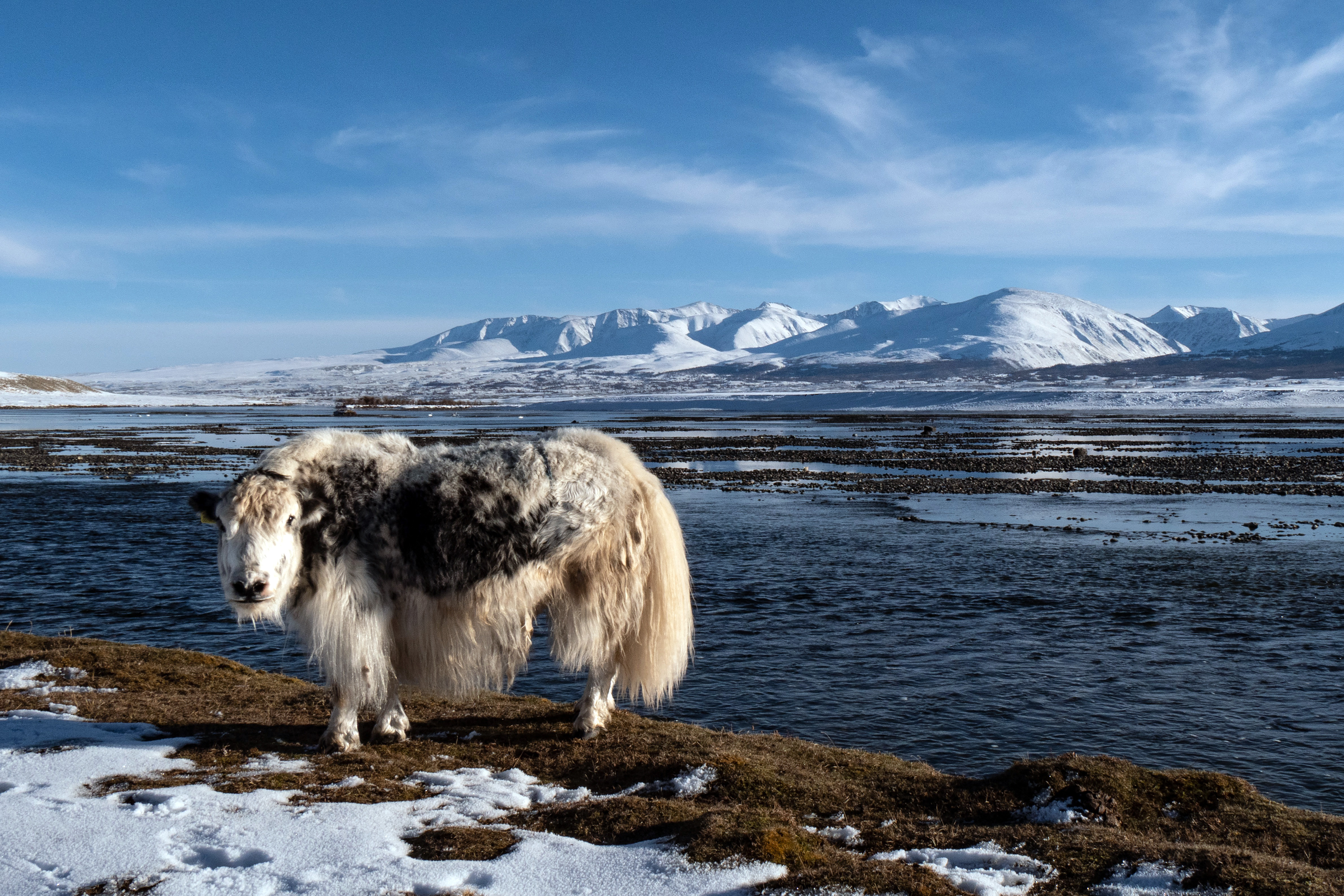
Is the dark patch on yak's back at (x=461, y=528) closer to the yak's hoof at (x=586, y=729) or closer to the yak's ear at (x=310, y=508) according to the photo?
the yak's ear at (x=310, y=508)

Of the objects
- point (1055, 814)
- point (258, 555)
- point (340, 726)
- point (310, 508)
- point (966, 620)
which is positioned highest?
point (310, 508)

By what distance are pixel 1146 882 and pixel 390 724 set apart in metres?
4.63

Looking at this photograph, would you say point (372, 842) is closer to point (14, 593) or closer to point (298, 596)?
point (298, 596)

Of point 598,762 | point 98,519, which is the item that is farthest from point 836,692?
point 98,519

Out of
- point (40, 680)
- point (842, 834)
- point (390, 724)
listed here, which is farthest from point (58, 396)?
point (842, 834)

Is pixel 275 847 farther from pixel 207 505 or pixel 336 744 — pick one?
pixel 207 505

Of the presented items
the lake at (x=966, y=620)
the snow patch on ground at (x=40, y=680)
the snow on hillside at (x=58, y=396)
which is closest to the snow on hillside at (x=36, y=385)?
the snow on hillside at (x=58, y=396)

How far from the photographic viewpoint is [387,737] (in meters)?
6.27

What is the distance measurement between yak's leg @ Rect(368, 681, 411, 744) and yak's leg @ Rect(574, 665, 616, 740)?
121 centimetres

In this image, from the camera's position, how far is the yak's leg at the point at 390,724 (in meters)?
6.24

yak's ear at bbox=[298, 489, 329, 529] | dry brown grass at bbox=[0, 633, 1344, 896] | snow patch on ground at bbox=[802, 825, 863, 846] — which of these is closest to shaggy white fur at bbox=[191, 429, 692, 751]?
yak's ear at bbox=[298, 489, 329, 529]

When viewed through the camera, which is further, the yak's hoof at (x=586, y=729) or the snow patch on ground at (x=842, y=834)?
the yak's hoof at (x=586, y=729)

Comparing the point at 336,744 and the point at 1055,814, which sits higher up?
the point at 336,744

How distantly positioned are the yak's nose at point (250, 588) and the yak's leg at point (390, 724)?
4.06ft
